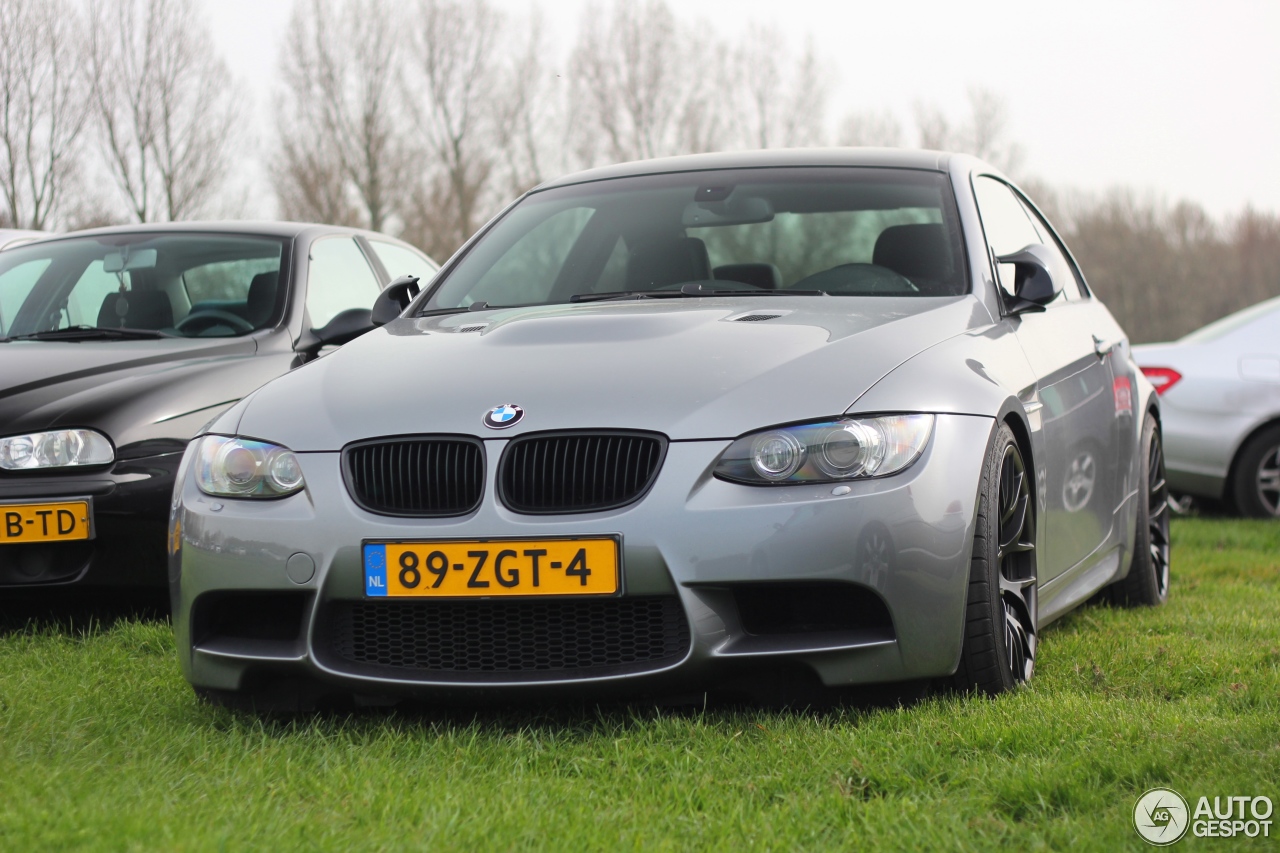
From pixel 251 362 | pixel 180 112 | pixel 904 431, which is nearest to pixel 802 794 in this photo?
pixel 904 431

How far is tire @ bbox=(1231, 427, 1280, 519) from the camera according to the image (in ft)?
27.9

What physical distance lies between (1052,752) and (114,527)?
312 cm

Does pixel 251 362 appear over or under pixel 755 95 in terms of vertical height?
over

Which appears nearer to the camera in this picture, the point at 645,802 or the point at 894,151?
the point at 645,802

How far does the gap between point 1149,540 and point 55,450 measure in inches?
151

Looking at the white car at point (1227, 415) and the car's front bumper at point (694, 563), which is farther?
the white car at point (1227, 415)

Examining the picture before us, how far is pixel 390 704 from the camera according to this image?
347cm

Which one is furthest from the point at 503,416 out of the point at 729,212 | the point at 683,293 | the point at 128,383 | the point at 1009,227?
the point at 1009,227

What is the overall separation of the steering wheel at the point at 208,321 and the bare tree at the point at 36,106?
1490 centimetres

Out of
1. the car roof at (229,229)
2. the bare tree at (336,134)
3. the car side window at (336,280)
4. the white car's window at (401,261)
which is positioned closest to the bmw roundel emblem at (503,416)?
the car side window at (336,280)

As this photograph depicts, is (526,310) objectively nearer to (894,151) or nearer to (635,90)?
(894,151)

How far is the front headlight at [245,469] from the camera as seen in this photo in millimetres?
3385

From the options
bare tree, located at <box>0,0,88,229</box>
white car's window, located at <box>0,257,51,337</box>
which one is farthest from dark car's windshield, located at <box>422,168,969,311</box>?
bare tree, located at <box>0,0,88,229</box>

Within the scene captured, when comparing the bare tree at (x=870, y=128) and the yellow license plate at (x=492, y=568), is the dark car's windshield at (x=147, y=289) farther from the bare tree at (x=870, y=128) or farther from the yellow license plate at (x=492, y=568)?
the bare tree at (x=870, y=128)
